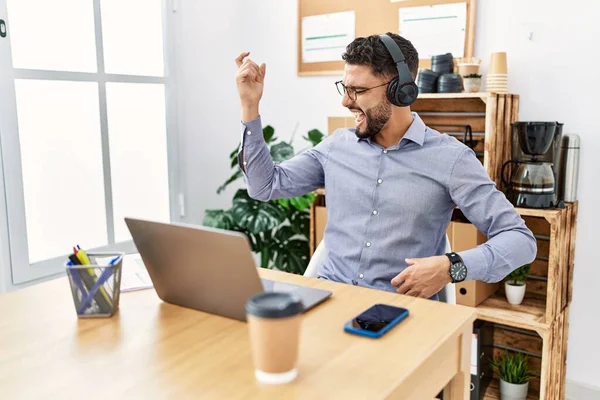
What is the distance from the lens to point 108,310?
3.77 feet

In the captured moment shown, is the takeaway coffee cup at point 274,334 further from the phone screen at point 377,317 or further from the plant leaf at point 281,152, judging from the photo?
the plant leaf at point 281,152

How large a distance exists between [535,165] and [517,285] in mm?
497

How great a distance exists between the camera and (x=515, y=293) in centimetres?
230

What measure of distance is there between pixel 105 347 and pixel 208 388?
256 millimetres

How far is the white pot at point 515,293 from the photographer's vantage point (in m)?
2.30

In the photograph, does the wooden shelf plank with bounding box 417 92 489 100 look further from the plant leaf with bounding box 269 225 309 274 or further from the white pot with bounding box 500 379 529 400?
the white pot with bounding box 500 379 529 400

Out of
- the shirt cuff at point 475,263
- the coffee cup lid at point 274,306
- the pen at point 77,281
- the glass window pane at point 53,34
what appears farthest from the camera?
the glass window pane at point 53,34

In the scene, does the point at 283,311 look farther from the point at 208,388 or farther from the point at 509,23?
the point at 509,23

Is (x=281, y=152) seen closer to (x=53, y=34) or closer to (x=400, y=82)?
(x=53, y=34)

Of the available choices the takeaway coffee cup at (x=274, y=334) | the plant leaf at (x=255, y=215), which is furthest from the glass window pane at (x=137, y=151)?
the takeaway coffee cup at (x=274, y=334)

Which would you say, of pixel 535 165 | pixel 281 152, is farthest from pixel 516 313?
pixel 281 152

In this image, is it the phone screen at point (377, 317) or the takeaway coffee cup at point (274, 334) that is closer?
the takeaway coffee cup at point (274, 334)

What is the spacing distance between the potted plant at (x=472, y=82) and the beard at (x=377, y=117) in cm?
82

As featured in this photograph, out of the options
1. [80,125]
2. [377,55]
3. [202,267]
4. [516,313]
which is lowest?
[516,313]
